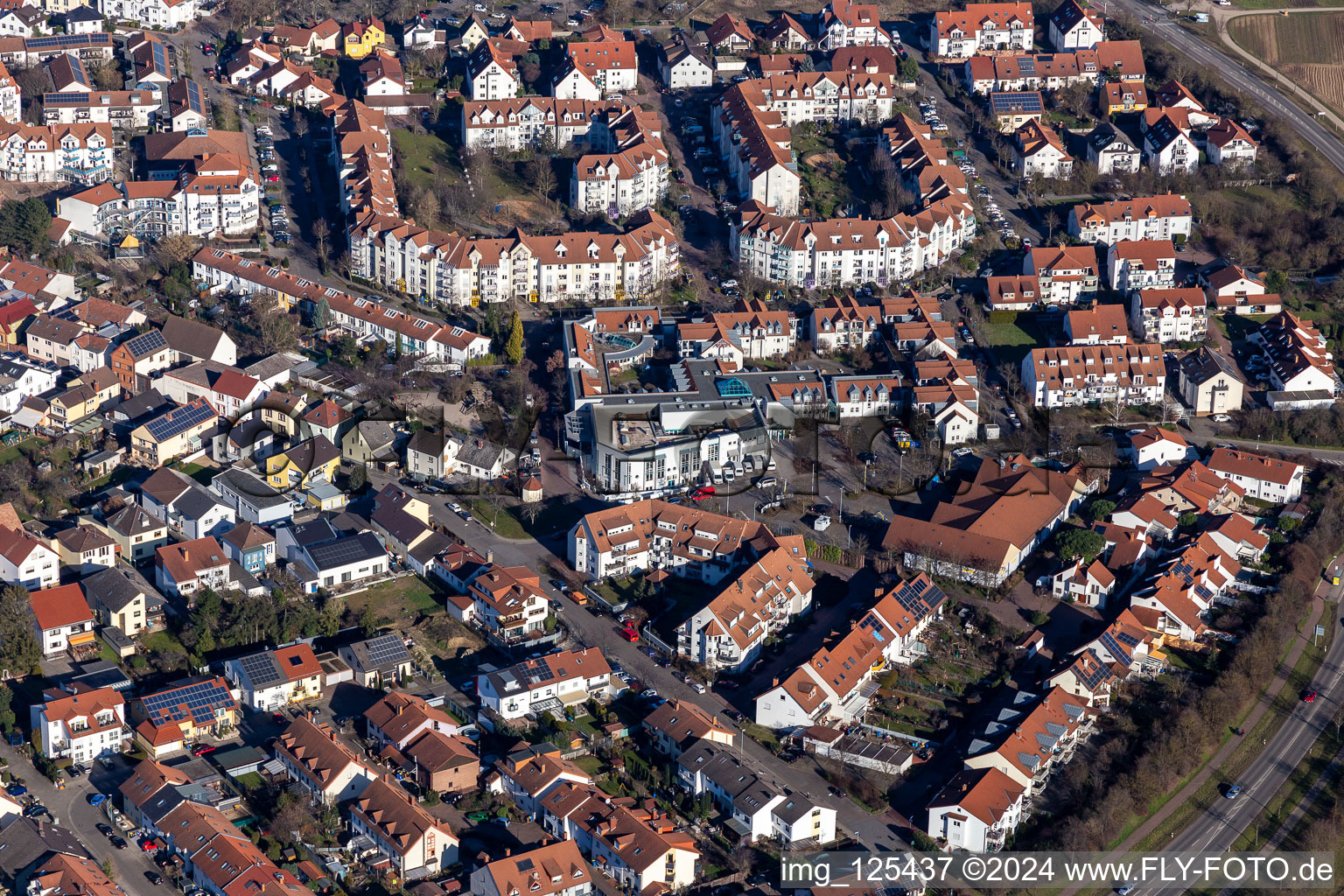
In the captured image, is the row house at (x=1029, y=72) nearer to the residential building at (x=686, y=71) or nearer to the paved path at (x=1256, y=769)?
the residential building at (x=686, y=71)

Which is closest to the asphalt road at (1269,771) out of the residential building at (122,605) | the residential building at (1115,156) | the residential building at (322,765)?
the residential building at (322,765)

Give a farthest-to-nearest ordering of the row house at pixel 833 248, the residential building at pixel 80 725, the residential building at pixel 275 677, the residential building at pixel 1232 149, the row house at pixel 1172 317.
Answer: the residential building at pixel 1232 149 → the row house at pixel 833 248 → the row house at pixel 1172 317 → the residential building at pixel 275 677 → the residential building at pixel 80 725

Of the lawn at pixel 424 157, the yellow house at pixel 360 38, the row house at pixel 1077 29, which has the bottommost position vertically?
the lawn at pixel 424 157

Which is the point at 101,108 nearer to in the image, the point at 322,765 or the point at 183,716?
the point at 183,716

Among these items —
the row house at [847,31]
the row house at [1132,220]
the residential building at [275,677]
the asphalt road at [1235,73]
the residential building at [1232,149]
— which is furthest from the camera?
the row house at [847,31]

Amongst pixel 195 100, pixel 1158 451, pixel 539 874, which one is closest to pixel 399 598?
pixel 539 874

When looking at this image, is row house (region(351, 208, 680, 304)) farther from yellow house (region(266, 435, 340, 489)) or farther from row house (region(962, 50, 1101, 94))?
row house (region(962, 50, 1101, 94))

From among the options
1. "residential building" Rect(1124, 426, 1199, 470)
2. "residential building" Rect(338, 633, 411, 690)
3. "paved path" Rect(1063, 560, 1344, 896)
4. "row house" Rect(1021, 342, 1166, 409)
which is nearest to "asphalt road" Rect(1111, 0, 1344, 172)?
"row house" Rect(1021, 342, 1166, 409)
